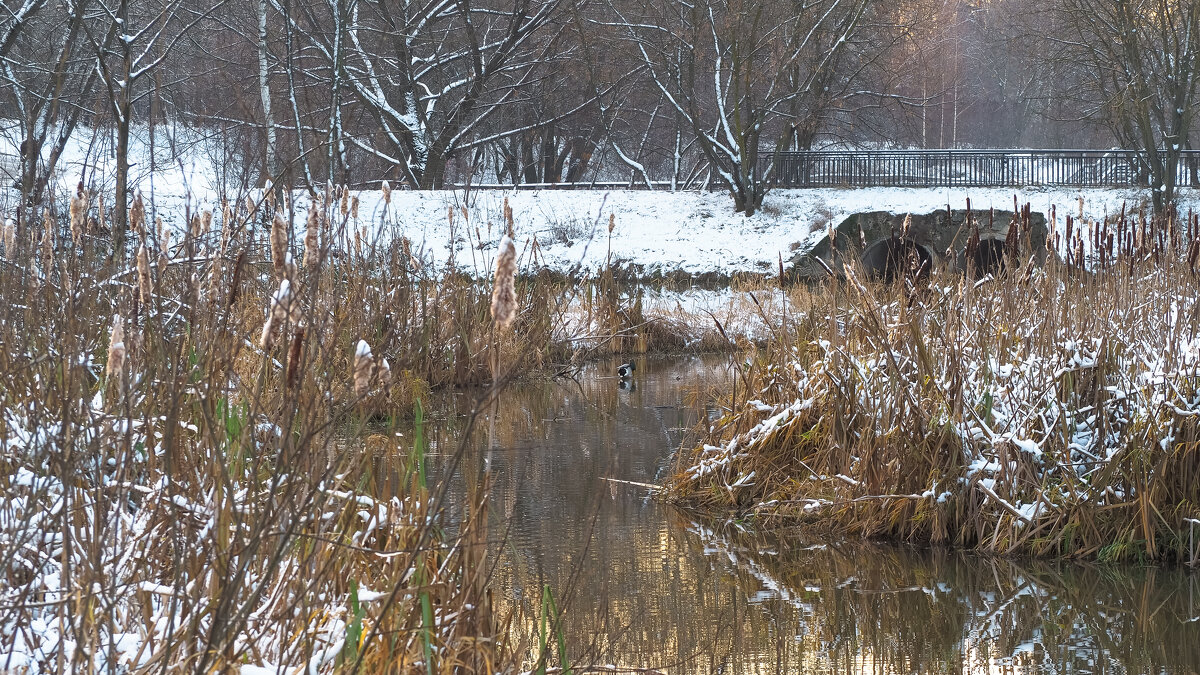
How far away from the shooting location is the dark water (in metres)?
3.76

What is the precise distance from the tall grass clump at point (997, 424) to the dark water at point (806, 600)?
0.18 meters

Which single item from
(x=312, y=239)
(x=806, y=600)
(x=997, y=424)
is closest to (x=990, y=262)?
(x=997, y=424)

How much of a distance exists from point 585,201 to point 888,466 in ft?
60.3

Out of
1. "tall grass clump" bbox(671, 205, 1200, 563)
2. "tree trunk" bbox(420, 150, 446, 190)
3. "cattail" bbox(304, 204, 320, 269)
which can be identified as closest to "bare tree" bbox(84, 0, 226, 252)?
"cattail" bbox(304, 204, 320, 269)

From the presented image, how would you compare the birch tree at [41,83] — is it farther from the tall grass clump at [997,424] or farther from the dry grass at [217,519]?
the tall grass clump at [997,424]

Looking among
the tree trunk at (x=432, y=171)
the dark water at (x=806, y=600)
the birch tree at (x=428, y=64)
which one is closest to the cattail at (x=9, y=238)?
the dark water at (x=806, y=600)

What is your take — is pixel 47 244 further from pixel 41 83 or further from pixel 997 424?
pixel 41 83

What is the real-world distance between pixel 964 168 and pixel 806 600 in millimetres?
23541

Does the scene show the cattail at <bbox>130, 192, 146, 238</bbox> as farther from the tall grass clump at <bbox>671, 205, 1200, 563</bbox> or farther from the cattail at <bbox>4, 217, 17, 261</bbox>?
the tall grass clump at <bbox>671, 205, 1200, 563</bbox>

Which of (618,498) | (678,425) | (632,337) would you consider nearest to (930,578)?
(618,498)

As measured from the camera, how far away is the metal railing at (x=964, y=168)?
996 inches

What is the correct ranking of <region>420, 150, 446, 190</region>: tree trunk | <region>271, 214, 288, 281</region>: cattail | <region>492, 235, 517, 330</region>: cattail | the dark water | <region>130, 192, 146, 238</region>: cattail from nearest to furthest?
<region>492, 235, 517, 330</region>: cattail
<region>271, 214, 288, 281</region>: cattail
<region>130, 192, 146, 238</region>: cattail
the dark water
<region>420, 150, 446, 190</region>: tree trunk

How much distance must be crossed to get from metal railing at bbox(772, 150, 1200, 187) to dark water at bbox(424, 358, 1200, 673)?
20256 mm

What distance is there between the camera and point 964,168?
86.1ft
